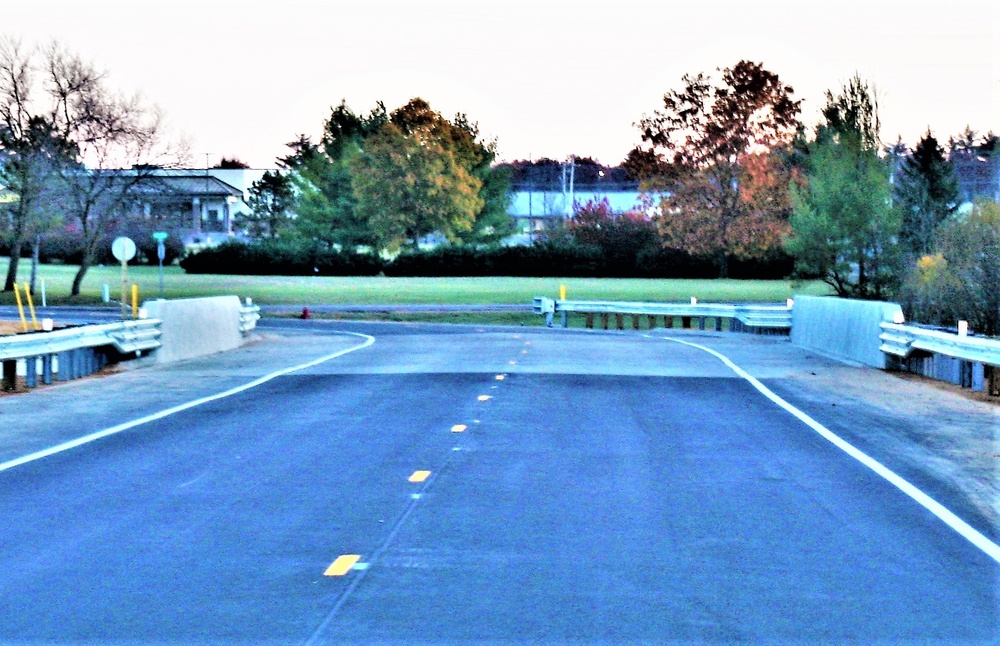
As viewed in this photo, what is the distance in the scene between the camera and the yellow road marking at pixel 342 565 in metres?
7.54

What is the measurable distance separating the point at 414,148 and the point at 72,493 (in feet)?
275

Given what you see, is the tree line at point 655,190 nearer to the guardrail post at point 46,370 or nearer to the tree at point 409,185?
the tree at point 409,185

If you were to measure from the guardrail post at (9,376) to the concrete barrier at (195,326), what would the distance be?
4.55 meters

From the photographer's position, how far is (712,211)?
83188mm

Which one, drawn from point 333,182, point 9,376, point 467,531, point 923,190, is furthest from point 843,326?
point 333,182

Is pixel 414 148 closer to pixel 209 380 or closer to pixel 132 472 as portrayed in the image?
pixel 209 380

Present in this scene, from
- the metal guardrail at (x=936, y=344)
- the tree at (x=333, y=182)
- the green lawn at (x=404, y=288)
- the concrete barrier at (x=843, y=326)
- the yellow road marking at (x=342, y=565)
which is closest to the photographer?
the yellow road marking at (x=342, y=565)

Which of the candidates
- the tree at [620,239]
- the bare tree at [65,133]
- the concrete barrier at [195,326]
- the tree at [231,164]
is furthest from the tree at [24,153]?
the tree at [231,164]

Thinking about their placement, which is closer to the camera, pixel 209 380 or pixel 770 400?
pixel 770 400

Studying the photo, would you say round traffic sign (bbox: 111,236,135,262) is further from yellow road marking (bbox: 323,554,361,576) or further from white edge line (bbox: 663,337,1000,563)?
yellow road marking (bbox: 323,554,361,576)

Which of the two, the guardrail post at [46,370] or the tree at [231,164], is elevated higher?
the tree at [231,164]

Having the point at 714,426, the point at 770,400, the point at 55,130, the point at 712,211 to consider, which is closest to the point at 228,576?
the point at 714,426

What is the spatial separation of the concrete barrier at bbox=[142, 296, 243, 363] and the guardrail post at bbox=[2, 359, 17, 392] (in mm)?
4550

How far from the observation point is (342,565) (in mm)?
7723
